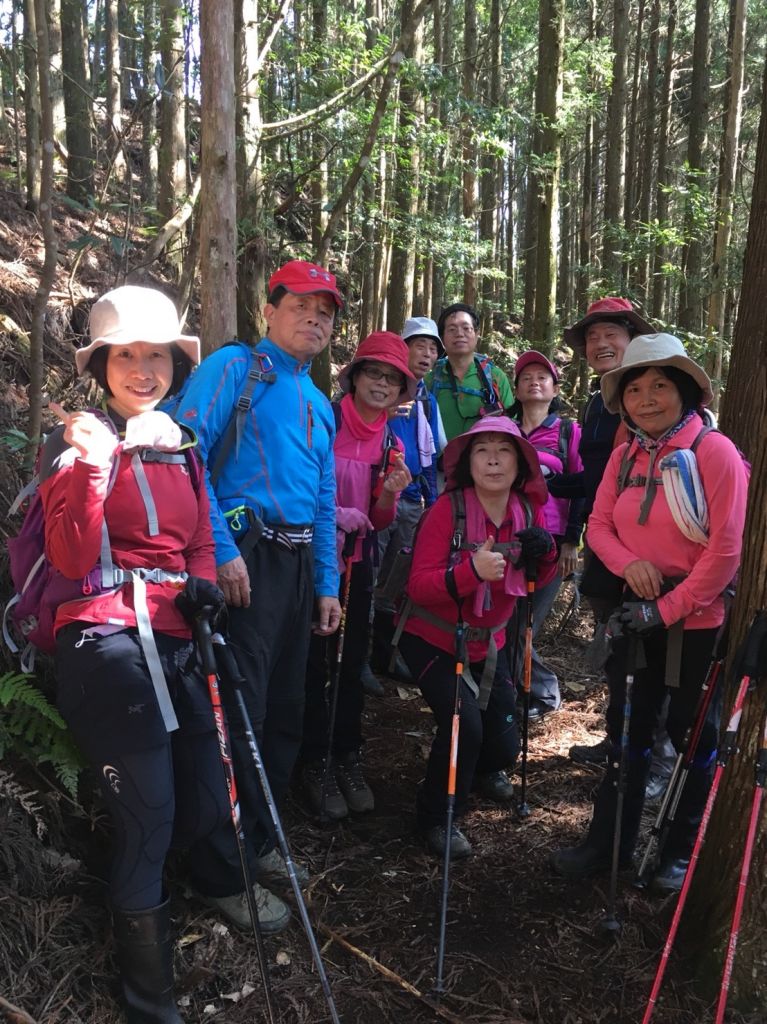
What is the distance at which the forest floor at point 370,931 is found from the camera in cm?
288

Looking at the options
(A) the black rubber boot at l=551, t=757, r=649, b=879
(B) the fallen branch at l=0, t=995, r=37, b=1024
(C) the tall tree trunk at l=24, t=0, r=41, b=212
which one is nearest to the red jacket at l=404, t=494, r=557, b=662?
(A) the black rubber boot at l=551, t=757, r=649, b=879

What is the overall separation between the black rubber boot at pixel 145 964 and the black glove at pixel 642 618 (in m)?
2.20

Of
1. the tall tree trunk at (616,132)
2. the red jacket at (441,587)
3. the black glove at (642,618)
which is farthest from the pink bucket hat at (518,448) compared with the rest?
the tall tree trunk at (616,132)

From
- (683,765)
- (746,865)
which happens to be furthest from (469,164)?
(746,865)

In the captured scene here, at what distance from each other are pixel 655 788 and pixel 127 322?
12.9 feet

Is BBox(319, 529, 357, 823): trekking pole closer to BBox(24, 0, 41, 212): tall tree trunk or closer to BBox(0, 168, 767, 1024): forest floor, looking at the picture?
BBox(0, 168, 767, 1024): forest floor

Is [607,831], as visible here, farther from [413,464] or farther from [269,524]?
[413,464]

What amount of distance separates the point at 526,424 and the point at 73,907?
4109 millimetres

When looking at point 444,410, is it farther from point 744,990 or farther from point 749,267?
point 744,990

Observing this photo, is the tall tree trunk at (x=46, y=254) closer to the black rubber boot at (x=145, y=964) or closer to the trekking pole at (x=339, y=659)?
the trekking pole at (x=339, y=659)

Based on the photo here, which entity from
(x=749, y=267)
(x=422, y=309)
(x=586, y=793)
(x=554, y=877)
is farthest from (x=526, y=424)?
(x=422, y=309)

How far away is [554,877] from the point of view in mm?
3791

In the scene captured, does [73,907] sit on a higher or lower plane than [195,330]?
lower

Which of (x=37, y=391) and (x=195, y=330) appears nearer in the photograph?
(x=37, y=391)
